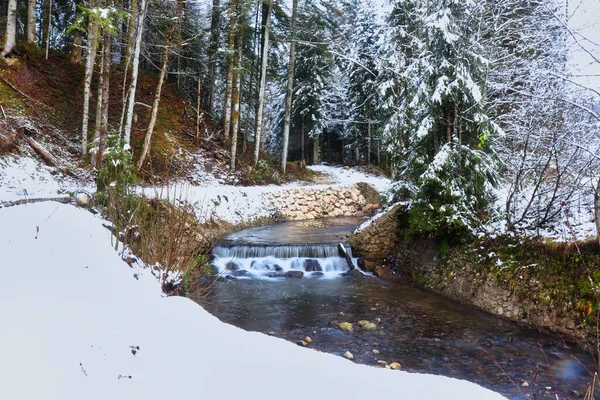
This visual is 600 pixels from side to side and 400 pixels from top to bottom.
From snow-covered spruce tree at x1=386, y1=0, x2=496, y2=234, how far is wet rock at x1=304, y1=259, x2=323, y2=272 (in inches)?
108

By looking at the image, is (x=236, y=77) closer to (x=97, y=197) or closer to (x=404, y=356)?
(x=97, y=197)

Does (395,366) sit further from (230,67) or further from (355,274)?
(230,67)

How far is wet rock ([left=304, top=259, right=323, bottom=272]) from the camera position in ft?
32.7

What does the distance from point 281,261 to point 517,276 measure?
221 inches

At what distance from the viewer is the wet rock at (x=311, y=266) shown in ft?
32.7

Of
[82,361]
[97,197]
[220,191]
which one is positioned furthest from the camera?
[220,191]

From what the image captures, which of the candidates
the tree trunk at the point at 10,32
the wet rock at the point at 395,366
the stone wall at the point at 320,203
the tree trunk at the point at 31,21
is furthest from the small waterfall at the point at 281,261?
the tree trunk at the point at 31,21

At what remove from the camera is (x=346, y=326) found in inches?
250

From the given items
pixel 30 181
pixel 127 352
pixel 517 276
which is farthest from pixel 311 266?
pixel 30 181

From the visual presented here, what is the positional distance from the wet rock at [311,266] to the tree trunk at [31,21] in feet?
49.2

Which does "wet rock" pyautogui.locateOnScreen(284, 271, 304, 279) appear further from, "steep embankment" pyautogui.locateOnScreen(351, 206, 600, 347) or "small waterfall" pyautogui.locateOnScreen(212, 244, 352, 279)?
"steep embankment" pyautogui.locateOnScreen(351, 206, 600, 347)

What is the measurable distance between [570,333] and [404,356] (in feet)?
8.68

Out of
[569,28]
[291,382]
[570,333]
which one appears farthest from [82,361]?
[570,333]

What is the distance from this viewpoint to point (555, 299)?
604cm
